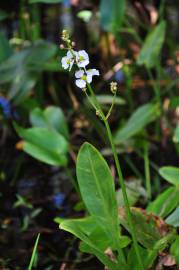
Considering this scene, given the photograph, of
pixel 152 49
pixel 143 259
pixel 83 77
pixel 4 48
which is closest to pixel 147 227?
pixel 143 259

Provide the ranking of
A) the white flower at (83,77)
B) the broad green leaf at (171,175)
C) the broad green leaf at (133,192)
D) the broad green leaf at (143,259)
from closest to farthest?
the white flower at (83,77)
the broad green leaf at (143,259)
the broad green leaf at (171,175)
the broad green leaf at (133,192)

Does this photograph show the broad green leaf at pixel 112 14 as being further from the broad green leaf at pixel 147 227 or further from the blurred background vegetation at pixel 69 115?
the broad green leaf at pixel 147 227

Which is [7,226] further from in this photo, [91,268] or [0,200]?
[91,268]

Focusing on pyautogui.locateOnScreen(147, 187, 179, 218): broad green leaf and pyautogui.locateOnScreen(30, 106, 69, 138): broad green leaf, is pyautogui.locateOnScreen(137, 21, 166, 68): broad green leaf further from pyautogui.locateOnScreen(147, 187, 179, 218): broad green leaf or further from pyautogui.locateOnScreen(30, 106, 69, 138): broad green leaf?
pyautogui.locateOnScreen(147, 187, 179, 218): broad green leaf

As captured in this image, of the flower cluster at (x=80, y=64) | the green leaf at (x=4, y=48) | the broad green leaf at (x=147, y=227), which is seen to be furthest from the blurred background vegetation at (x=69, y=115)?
the flower cluster at (x=80, y=64)

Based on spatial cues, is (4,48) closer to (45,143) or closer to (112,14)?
(112,14)

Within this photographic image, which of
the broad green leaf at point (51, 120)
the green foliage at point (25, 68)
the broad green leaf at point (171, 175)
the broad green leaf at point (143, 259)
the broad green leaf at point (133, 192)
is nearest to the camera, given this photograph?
the broad green leaf at point (143, 259)
